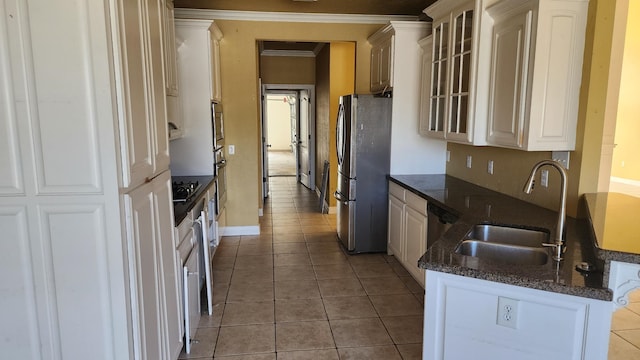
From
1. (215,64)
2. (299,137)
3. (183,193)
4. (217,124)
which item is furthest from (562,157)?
(299,137)

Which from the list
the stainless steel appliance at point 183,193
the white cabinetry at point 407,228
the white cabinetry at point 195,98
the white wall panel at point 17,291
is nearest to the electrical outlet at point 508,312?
the white cabinetry at point 407,228

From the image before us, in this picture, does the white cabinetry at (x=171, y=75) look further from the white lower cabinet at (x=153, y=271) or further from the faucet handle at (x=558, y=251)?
the faucet handle at (x=558, y=251)

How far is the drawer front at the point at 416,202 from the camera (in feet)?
11.0

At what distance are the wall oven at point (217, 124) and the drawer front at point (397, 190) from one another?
1874 millimetres

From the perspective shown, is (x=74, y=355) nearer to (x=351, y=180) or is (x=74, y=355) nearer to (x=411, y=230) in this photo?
(x=411, y=230)

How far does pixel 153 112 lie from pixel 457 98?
233 cm

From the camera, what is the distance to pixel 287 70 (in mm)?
7680

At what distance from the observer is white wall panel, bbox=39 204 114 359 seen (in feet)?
5.04

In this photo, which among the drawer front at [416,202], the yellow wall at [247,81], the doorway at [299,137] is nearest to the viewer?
the drawer front at [416,202]

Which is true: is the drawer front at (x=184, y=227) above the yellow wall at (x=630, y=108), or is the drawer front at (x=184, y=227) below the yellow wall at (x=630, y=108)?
below

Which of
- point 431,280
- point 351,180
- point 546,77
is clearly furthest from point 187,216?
point 546,77

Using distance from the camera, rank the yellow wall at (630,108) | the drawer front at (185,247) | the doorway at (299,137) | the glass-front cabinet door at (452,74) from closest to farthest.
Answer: the drawer front at (185,247) → the glass-front cabinet door at (452,74) → the yellow wall at (630,108) → the doorway at (299,137)

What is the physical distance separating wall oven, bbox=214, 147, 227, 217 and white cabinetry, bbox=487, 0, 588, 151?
2.78 metres

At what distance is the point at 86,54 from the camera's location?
145cm
